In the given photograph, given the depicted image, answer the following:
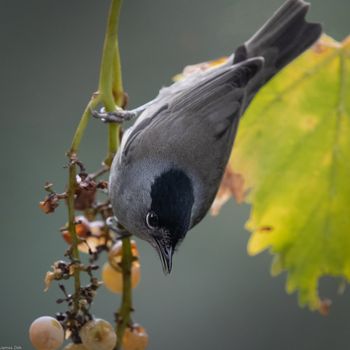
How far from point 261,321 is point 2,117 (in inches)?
81.6

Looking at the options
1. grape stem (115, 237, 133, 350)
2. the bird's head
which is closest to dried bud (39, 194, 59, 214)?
grape stem (115, 237, 133, 350)

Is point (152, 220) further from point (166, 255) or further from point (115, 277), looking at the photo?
point (115, 277)

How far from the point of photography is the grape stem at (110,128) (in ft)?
7.67

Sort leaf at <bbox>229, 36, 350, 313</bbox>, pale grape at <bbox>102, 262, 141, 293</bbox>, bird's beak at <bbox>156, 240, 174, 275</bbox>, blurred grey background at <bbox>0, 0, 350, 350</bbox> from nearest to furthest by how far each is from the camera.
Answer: pale grape at <bbox>102, 262, 141, 293</bbox>
bird's beak at <bbox>156, 240, 174, 275</bbox>
leaf at <bbox>229, 36, 350, 313</bbox>
blurred grey background at <bbox>0, 0, 350, 350</bbox>

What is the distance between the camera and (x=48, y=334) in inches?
87.4

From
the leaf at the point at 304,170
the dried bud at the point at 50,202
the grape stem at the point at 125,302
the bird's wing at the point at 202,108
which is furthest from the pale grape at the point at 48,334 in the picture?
the bird's wing at the point at 202,108

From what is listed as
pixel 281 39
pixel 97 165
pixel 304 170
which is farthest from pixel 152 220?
pixel 97 165

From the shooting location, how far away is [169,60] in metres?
5.10

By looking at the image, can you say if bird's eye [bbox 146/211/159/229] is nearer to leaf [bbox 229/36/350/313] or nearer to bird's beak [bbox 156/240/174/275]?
bird's beak [bbox 156/240/174/275]

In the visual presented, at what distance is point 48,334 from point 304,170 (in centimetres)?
128

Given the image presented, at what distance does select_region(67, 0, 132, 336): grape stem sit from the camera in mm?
2337

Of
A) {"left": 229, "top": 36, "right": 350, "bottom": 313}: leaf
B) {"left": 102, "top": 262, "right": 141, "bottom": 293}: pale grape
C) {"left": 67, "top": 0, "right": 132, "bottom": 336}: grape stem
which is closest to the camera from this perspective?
{"left": 67, "top": 0, "right": 132, "bottom": 336}: grape stem

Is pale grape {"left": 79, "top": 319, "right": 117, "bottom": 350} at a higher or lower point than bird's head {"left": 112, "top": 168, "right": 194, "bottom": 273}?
lower

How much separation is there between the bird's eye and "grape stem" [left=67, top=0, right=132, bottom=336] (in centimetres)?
33
